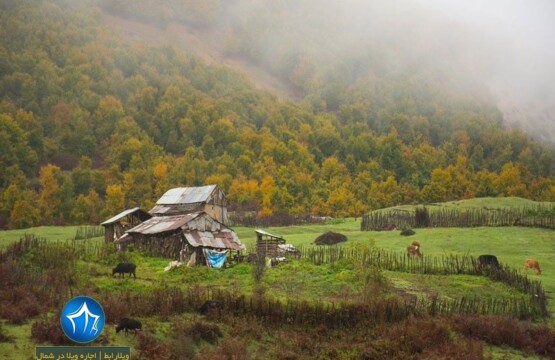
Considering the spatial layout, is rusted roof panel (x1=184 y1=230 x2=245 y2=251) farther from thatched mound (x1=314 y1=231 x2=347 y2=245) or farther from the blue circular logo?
the blue circular logo

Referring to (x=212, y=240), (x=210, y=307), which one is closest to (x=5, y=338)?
(x=210, y=307)

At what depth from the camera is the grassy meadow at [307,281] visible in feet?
64.8

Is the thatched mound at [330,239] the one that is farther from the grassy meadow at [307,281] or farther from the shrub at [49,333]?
the shrub at [49,333]

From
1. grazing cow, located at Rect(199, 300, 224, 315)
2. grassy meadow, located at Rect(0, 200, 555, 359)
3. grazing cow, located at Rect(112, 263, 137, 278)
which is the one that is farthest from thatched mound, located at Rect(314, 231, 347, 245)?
grazing cow, located at Rect(199, 300, 224, 315)

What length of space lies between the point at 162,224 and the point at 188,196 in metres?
9.25

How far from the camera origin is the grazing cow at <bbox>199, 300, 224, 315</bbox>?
22.3 m

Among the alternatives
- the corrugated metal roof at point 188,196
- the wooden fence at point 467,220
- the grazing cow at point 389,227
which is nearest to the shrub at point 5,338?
the corrugated metal roof at point 188,196

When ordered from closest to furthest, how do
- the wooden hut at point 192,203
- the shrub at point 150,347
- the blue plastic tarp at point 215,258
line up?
the shrub at point 150,347
the blue plastic tarp at point 215,258
the wooden hut at point 192,203

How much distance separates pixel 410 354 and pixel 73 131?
113034 millimetres

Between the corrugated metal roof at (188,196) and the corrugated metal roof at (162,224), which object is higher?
the corrugated metal roof at (188,196)

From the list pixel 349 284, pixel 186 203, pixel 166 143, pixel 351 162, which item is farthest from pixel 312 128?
pixel 349 284

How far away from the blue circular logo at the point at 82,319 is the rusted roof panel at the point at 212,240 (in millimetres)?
21766

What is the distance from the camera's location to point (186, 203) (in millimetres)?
51000

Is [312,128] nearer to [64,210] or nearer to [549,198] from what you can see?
[549,198]
